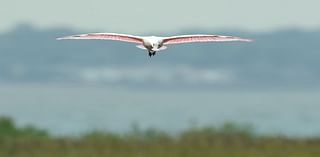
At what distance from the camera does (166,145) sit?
92.7 feet

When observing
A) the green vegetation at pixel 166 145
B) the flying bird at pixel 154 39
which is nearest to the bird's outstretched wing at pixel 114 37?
the flying bird at pixel 154 39

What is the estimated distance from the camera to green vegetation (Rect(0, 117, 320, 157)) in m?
27.2

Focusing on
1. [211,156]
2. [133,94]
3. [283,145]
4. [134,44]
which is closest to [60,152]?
[211,156]

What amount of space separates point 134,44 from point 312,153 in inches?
943

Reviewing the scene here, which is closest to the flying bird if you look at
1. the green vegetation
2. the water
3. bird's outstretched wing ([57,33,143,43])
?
bird's outstretched wing ([57,33,143,43])

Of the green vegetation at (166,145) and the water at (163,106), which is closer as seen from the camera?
the green vegetation at (166,145)

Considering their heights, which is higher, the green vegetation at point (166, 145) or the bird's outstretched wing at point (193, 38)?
the bird's outstretched wing at point (193, 38)

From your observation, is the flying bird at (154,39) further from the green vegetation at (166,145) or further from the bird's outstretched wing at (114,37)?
the green vegetation at (166,145)

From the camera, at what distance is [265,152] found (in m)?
27.2

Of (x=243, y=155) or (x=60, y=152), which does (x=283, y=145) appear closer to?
(x=243, y=155)

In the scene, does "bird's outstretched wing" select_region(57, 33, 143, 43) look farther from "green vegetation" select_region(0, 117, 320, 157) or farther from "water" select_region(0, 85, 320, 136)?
"water" select_region(0, 85, 320, 136)

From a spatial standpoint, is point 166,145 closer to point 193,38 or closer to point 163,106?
point 193,38

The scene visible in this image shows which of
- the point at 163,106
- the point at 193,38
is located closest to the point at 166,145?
the point at 193,38

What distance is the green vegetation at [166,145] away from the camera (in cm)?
2722
